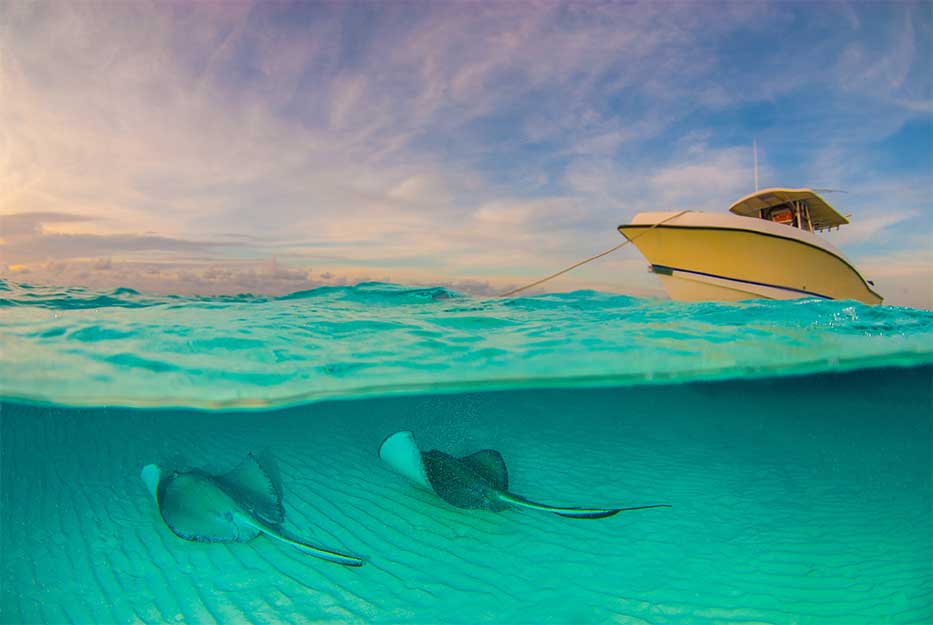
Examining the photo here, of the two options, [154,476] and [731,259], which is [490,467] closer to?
[154,476]

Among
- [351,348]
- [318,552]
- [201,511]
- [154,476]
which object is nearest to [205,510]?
[201,511]

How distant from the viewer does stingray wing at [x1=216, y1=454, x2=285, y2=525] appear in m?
4.25

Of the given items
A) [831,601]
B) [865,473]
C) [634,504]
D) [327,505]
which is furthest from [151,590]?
[865,473]

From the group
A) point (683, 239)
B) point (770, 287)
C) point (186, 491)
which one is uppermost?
point (683, 239)

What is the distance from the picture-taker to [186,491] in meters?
4.06

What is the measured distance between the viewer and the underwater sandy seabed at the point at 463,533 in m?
3.84

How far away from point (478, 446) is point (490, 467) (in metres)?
4.58

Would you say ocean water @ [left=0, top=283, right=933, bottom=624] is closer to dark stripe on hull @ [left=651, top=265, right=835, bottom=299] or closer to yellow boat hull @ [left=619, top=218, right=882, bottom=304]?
dark stripe on hull @ [left=651, top=265, right=835, bottom=299]

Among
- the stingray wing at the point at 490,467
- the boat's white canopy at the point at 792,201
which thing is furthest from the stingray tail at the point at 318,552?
the boat's white canopy at the point at 792,201

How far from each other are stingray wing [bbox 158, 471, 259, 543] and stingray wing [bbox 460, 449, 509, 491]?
7.02ft

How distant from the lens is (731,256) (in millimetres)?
11852

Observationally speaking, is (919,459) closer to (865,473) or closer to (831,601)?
(865,473)

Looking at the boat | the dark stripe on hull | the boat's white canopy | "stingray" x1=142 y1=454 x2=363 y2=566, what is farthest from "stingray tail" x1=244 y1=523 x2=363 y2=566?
the boat's white canopy

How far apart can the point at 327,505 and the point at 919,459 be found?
35.1 ft
